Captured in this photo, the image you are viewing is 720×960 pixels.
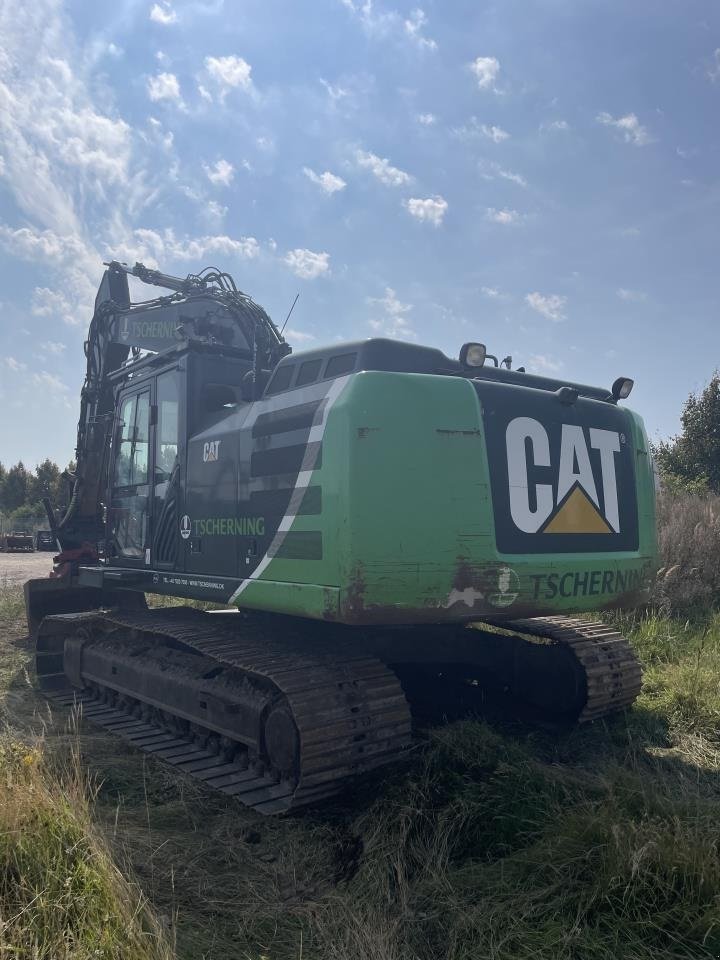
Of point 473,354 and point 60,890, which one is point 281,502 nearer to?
point 473,354

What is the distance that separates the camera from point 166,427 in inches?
237

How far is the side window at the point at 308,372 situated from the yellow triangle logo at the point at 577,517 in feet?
5.31

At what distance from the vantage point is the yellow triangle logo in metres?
4.43

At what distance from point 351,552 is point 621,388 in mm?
2498

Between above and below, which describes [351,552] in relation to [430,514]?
below

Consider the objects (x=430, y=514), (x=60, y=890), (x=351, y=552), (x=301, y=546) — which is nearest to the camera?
(x=60, y=890)

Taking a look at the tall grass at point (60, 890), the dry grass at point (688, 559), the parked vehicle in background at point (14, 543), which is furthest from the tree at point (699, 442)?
the parked vehicle in background at point (14, 543)

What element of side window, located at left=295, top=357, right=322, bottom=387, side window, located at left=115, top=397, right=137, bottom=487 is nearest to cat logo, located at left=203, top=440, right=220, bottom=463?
side window, located at left=295, top=357, right=322, bottom=387

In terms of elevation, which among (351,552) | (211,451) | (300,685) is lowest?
(300,685)

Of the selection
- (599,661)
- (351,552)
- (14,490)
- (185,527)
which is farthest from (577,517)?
(14,490)

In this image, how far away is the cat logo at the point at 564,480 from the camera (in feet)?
14.1

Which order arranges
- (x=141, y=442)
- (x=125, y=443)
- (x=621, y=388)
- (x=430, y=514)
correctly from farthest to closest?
(x=125, y=443) → (x=141, y=442) → (x=621, y=388) → (x=430, y=514)

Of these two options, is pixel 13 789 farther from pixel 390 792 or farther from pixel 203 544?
pixel 203 544

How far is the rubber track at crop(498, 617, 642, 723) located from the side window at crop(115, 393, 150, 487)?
3260 millimetres
